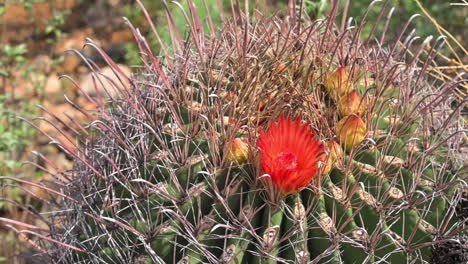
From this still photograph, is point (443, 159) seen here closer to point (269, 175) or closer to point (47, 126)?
point (269, 175)

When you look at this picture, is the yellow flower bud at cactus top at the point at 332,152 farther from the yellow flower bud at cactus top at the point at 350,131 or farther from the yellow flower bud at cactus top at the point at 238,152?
the yellow flower bud at cactus top at the point at 238,152

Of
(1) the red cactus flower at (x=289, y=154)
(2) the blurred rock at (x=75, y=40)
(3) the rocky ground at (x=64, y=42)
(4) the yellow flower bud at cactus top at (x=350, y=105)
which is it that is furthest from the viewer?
(2) the blurred rock at (x=75, y=40)

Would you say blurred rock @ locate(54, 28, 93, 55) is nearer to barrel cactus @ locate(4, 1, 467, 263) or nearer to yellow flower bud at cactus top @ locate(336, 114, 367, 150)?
barrel cactus @ locate(4, 1, 467, 263)

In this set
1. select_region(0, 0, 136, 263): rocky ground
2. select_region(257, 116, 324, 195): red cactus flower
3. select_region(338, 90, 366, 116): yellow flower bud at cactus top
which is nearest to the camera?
select_region(257, 116, 324, 195): red cactus flower

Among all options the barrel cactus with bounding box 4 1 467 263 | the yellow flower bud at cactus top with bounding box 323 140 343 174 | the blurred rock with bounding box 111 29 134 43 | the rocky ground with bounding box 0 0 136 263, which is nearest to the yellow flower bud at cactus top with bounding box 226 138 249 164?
the barrel cactus with bounding box 4 1 467 263

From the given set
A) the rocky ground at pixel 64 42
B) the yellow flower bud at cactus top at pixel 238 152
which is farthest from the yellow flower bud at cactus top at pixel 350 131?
the rocky ground at pixel 64 42

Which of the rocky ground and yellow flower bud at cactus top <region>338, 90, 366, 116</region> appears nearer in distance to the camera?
yellow flower bud at cactus top <region>338, 90, 366, 116</region>

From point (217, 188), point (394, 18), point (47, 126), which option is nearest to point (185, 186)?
point (217, 188)

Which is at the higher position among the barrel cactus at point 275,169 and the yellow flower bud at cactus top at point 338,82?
the yellow flower bud at cactus top at point 338,82

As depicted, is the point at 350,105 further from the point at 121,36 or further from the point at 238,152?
the point at 121,36
